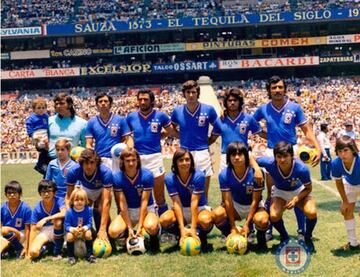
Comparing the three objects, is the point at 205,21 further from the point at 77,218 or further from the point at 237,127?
the point at 77,218

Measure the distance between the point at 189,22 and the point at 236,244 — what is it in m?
42.1

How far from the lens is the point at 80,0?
52.5 metres

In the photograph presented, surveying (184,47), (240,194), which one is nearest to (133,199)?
(240,194)

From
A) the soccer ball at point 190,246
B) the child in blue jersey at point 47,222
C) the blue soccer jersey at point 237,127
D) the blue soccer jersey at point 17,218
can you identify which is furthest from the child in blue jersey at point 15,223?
the blue soccer jersey at point 237,127

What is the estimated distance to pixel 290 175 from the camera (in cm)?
611

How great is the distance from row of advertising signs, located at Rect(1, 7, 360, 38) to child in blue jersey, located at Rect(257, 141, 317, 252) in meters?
41.1

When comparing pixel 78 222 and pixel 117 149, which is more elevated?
pixel 117 149

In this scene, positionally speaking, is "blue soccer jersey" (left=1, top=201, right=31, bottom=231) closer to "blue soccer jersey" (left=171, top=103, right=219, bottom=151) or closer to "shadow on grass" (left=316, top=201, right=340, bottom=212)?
"blue soccer jersey" (left=171, top=103, right=219, bottom=151)

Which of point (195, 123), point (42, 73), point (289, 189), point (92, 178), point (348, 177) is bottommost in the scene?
point (289, 189)

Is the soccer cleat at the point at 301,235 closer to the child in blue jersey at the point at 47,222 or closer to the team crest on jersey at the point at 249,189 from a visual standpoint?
the team crest on jersey at the point at 249,189

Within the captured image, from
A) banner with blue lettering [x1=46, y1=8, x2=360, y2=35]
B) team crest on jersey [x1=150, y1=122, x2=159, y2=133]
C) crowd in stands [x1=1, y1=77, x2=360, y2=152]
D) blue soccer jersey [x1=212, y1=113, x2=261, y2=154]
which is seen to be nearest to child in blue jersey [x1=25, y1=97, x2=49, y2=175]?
team crest on jersey [x1=150, y1=122, x2=159, y2=133]

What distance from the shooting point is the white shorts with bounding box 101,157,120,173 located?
6.96m

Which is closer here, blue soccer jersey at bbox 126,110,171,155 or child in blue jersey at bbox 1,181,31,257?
child in blue jersey at bbox 1,181,31,257

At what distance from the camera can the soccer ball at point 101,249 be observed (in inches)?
240
